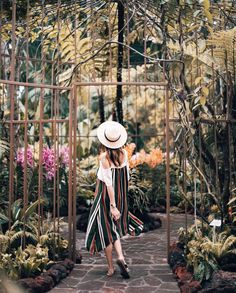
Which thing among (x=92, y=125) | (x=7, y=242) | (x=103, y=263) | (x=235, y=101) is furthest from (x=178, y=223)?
(x=92, y=125)

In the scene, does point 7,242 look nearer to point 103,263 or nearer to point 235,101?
point 103,263

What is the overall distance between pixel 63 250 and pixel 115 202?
34.2 inches

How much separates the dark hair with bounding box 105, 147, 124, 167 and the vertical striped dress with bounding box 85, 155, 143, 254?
0.17ft

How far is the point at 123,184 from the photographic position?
4.94 m

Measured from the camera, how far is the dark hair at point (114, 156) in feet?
15.7

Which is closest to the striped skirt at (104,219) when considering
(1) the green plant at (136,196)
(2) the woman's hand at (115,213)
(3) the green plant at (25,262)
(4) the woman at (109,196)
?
(4) the woman at (109,196)

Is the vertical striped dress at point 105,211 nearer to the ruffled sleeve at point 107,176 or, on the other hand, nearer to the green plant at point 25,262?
the ruffled sleeve at point 107,176

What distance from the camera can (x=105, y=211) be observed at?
484 centimetres

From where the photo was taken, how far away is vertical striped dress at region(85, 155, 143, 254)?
478 cm

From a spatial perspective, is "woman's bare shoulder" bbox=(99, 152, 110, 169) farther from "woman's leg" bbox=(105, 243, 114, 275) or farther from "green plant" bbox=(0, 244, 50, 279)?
"green plant" bbox=(0, 244, 50, 279)

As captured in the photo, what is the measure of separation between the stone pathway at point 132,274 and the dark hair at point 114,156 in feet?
3.83

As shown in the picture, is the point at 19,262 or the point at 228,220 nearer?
the point at 19,262

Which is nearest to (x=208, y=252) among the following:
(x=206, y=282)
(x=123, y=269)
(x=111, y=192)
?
(x=206, y=282)

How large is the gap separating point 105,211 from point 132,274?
72 cm
